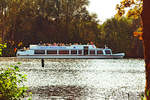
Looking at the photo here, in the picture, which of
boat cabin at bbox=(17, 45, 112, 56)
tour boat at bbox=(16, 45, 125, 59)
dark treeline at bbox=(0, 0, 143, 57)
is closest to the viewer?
dark treeline at bbox=(0, 0, 143, 57)

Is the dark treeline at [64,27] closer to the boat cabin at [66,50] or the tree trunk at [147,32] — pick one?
the boat cabin at [66,50]

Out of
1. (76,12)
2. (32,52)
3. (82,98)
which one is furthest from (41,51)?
(82,98)

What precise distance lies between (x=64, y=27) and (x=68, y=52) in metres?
12.6

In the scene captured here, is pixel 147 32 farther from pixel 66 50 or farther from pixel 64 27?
pixel 66 50

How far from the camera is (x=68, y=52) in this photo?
3767 inches

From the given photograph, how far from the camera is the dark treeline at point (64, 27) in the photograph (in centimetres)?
8281

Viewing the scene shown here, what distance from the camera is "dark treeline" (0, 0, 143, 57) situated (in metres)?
82.8

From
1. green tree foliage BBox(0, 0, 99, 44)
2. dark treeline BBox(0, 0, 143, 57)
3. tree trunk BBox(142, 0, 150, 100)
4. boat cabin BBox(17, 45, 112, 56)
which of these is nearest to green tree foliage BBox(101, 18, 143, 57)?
dark treeline BBox(0, 0, 143, 57)

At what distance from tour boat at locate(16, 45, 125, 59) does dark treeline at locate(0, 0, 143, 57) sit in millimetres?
2499

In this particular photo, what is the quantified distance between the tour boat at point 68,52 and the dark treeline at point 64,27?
8.20ft

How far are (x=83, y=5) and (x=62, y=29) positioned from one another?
32.1 ft

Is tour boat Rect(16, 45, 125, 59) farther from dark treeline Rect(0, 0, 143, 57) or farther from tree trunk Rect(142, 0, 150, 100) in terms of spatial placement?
tree trunk Rect(142, 0, 150, 100)

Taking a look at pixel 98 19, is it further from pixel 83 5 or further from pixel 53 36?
pixel 53 36

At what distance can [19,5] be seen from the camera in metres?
79.9
